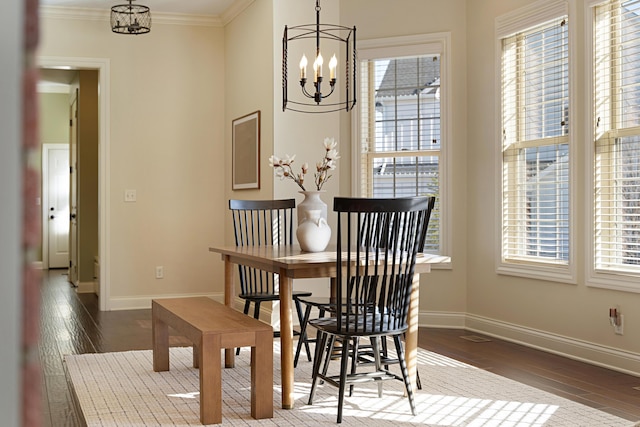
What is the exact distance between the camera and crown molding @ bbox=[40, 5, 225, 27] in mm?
6648

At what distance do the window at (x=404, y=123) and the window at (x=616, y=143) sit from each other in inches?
60.7

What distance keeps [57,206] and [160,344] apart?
835cm

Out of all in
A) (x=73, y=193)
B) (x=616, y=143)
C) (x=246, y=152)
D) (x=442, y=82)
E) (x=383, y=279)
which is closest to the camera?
(x=383, y=279)

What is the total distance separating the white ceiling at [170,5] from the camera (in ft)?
21.3

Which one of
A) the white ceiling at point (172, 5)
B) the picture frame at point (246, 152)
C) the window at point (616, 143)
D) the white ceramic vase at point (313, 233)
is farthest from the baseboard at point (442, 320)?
the white ceiling at point (172, 5)

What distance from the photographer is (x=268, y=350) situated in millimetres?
3246

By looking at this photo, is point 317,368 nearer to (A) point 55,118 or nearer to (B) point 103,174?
(B) point 103,174

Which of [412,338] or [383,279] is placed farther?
[412,338]

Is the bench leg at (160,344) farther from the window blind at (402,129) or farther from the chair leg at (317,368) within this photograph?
the window blind at (402,129)

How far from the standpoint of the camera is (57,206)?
1173 centimetres

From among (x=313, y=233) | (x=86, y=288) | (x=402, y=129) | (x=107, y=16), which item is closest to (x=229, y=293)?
(x=313, y=233)

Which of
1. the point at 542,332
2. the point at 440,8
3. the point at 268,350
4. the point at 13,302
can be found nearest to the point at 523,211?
the point at 542,332

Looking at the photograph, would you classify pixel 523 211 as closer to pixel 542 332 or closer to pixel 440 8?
pixel 542 332

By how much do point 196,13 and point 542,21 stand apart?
3574 mm
